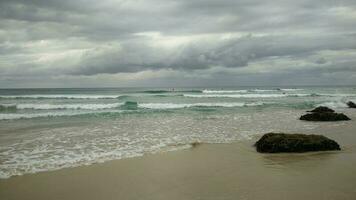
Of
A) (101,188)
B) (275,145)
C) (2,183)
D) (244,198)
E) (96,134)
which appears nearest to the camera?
(244,198)

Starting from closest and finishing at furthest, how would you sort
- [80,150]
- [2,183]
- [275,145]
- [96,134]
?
1. [2,183]
2. [275,145]
3. [80,150]
4. [96,134]

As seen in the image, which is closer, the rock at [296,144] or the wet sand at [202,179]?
the wet sand at [202,179]

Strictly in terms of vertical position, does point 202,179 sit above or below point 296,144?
below

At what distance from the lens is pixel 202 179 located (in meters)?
5.89

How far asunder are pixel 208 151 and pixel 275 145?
1742mm

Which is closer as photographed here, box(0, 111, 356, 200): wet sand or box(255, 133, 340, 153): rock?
box(0, 111, 356, 200): wet sand

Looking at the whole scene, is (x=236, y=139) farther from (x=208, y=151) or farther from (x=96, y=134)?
(x=96, y=134)

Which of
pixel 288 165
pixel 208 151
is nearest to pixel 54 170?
pixel 208 151

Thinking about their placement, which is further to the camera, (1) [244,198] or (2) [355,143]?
(2) [355,143]

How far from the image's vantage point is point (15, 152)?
8977 millimetres

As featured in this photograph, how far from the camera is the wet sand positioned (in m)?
5.11

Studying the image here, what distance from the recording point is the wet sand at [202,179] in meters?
5.11

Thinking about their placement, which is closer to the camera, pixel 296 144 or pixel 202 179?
pixel 202 179

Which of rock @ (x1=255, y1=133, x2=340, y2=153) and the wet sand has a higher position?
rock @ (x1=255, y1=133, x2=340, y2=153)
